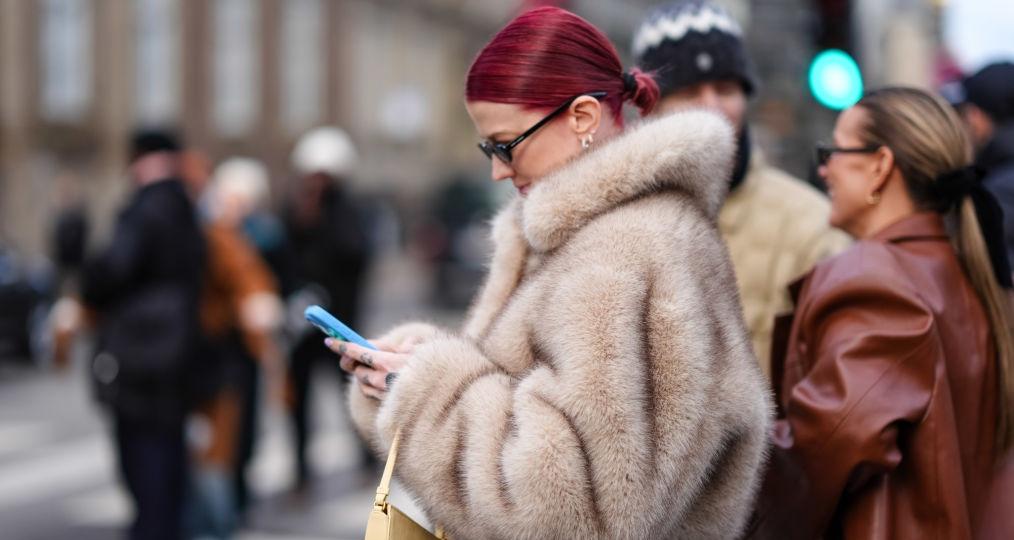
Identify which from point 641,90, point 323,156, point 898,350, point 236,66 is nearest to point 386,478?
point 641,90

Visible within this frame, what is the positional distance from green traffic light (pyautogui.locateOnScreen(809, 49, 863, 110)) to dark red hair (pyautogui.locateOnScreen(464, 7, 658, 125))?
3.91 m

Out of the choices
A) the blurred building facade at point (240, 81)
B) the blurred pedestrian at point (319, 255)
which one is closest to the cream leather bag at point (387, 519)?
the blurred pedestrian at point (319, 255)

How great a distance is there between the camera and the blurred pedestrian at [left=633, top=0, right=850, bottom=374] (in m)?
3.51

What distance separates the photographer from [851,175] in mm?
2857

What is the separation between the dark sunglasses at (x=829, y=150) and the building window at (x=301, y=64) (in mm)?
28929

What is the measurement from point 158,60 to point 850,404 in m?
25.3

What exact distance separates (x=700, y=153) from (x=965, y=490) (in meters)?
0.96

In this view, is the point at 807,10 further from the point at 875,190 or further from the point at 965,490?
the point at 965,490

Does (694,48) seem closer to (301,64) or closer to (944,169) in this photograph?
(944,169)

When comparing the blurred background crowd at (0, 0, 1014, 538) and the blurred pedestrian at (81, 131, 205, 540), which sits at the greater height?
the blurred pedestrian at (81, 131, 205, 540)

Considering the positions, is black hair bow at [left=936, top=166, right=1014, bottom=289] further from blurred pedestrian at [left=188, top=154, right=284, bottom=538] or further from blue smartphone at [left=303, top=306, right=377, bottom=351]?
blurred pedestrian at [left=188, top=154, right=284, bottom=538]

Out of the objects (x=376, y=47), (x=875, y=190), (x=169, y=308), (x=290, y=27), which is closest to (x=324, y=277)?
(x=169, y=308)

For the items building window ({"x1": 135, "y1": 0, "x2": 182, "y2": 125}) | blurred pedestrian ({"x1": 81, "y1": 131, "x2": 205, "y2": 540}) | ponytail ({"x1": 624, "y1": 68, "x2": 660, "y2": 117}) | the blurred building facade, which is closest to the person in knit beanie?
ponytail ({"x1": 624, "y1": 68, "x2": 660, "y2": 117})

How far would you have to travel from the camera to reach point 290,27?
3139 centimetres
